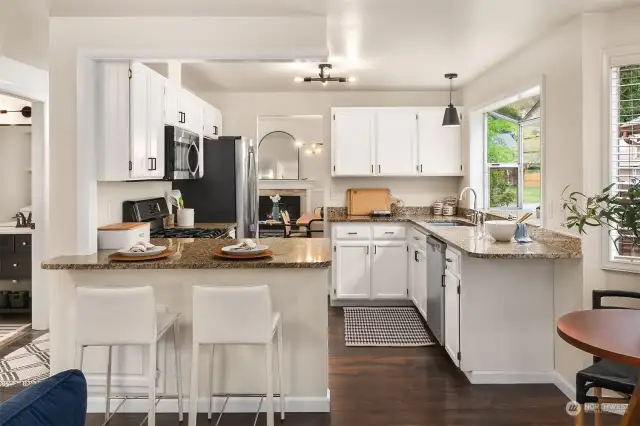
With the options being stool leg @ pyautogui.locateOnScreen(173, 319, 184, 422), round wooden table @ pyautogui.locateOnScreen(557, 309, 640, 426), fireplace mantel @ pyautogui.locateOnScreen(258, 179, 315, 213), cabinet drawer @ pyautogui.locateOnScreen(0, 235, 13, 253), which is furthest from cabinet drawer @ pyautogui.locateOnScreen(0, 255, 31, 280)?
round wooden table @ pyautogui.locateOnScreen(557, 309, 640, 426)

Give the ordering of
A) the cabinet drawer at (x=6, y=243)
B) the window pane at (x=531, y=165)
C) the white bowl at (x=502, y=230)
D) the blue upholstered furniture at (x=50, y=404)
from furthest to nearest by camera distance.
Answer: the cabinet drawer at (x=6, y=243) < the window pane at (x=531, y=165) < the white bowl at (x=502, y=230) < the blue upholstered furniture at (x=50, y=404)

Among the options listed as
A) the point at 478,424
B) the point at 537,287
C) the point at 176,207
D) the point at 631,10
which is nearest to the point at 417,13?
the point at 631,10

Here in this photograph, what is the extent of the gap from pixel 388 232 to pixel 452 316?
74.5 inches

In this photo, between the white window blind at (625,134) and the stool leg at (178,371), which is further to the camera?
the white window blind at (625,134)

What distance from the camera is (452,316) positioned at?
3.73m

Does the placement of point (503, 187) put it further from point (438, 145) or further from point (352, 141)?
point (352, 141)

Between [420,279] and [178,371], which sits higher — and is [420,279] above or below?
above

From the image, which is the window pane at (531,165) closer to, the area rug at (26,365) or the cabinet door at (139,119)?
the cabinet door at (139,119)

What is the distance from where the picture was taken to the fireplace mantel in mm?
9320

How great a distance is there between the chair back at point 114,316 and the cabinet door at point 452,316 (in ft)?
6.74

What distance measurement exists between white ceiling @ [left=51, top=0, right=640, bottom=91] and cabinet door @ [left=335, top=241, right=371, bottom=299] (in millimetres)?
1779

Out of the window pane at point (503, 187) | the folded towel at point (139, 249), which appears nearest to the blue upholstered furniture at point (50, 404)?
the folded towel at point (139, 249)

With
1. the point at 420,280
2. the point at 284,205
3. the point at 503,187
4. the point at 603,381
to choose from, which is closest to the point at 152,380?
the point at 603,381

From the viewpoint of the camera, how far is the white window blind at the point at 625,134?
309 cm
